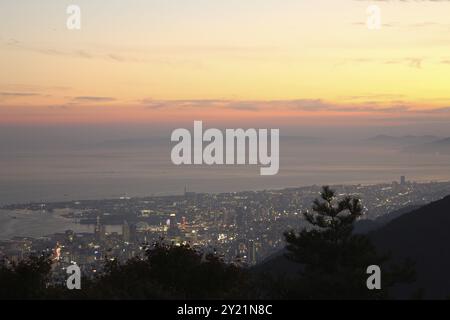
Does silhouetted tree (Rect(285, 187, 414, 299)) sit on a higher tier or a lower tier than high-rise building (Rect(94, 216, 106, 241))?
higher

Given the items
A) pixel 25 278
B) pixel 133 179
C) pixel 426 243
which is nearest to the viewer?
pixel 25 278

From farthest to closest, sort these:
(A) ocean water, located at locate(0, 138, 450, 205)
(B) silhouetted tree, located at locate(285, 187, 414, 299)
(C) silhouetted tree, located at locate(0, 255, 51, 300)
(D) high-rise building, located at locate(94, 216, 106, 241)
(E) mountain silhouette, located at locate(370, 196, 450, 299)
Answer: (A) ocean water, located at locate(0, 138, 450, 205) < (D) high-rise building, located at locate(94, 216, 106, 241) < (E) mountain silhouette, located at locate(370, 196, 450, 299) < (B) silhouetted tree, located at locate(285, 187, 414, 299) < (C) silhouetted tree, located at locate(0, 255, 51, 300)

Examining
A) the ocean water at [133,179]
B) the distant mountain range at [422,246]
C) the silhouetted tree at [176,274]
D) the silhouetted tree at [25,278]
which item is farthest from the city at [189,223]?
the ocean water at [133,179]

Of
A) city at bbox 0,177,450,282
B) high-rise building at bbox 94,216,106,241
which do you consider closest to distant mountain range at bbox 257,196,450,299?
city at bbox 0,177,450,282

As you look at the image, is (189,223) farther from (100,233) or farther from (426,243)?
(426,243)

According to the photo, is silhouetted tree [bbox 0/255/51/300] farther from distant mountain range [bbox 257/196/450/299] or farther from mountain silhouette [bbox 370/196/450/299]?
mountain silhouette [bbox 370/196/450/299]

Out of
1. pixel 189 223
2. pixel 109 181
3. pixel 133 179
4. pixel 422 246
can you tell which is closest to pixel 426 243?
pixel 422 246

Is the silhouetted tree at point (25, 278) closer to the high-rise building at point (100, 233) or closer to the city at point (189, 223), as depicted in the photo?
the city at point (189, 223)

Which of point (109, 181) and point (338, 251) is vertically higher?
point (109, 181)
